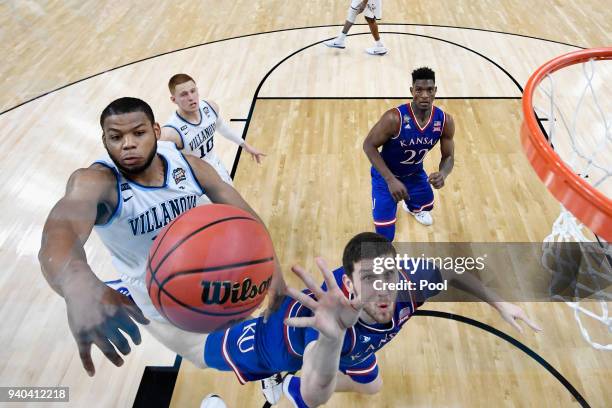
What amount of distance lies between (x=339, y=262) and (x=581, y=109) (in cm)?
295

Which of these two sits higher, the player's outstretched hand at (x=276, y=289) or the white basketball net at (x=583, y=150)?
the player's outstretched hand at (x=276, y=289)

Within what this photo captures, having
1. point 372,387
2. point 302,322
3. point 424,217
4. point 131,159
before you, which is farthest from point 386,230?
point 302,322

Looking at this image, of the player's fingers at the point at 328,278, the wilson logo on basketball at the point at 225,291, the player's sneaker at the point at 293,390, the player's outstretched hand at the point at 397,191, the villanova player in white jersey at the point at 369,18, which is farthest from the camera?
the villanova player in white jersey at the point at 369,18

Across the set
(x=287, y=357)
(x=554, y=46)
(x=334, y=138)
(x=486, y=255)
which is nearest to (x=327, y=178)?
(x=334, y=138)

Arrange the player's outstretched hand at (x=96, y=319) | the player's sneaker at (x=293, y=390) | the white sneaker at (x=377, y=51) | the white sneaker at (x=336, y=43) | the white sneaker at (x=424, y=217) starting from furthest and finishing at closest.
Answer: the white sneaker at (x=336, y=43) → the white sneaker at (x=377, y=51) → the white sneaker at (x=424, y=217) → the player's sneaker at (x=293, y=390) → the player's outstretched hand at (x=96, y=319)

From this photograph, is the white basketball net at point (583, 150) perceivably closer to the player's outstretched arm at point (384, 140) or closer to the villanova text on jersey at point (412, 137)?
the villanova text on jersey at point (412, 137)

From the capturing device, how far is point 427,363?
2.56 m

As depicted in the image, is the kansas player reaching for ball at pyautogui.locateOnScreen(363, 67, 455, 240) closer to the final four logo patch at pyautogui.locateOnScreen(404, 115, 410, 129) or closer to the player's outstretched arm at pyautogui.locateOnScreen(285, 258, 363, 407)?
the final four logo patch at pyautogui.locateOnScreen(404, 115, 410, 129)

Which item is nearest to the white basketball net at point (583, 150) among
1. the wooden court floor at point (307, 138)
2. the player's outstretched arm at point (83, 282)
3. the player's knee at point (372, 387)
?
the wooden court floor at point (307, 138)

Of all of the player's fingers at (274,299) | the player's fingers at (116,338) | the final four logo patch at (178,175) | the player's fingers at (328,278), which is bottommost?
the player's fingers at (274,299)

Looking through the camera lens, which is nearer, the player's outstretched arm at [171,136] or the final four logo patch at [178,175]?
the final four logo patch at [178,175]

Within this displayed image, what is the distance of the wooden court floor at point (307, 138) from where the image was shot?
2.53 meters

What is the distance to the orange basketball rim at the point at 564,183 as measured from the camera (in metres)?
1.67

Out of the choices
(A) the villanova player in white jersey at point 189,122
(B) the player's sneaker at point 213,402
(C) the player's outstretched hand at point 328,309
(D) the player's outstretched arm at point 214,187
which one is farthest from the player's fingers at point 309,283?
(A) the villanova player in white jersey at point 189,122
